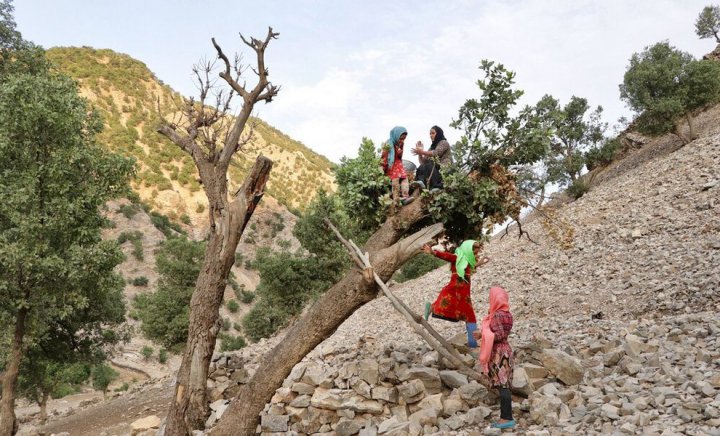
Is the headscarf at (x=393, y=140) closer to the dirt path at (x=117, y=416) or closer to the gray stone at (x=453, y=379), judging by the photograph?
the gray stone at (x=453, y=379)

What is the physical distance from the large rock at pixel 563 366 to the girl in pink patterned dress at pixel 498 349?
1123 mm

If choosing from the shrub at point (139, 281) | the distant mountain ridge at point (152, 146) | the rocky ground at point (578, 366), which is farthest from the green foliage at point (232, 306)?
the rocky ground at point (578, 366)

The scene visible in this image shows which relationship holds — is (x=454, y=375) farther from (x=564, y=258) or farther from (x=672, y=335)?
(x=564, y=258)

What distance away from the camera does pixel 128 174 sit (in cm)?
1356

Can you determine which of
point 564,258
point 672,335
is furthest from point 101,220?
point 564,258

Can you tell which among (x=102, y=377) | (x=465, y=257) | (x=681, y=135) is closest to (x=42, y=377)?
(x=102, y=377)

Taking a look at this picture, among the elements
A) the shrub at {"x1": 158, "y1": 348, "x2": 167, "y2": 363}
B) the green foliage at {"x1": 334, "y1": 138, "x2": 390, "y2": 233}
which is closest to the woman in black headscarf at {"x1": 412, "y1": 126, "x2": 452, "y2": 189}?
the green foliage at {"x1": 334, "y1": 138, "x2": 390, "y2": 233}

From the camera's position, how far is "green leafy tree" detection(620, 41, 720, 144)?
96.2ft

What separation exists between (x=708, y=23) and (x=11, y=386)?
185 feet

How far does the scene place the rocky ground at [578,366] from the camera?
5.72 metres

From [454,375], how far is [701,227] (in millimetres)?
13442

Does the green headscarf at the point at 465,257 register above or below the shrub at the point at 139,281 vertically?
below

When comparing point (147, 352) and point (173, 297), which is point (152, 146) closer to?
point (147, 352)

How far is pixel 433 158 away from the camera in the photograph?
802 cm
